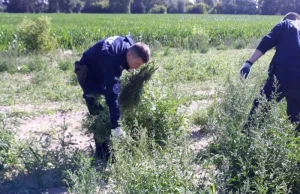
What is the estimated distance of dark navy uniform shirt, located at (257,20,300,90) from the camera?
15.0 ft

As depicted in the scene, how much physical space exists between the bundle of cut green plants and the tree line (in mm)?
53138

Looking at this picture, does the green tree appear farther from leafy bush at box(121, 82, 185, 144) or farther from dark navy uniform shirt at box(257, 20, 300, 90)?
dark navy uniform shirt at box(257, 20, 300, 90)

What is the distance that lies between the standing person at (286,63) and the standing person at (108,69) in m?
1.26

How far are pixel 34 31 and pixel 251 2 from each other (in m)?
62.6

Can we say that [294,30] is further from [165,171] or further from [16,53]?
[16,53]

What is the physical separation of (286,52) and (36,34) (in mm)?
9735

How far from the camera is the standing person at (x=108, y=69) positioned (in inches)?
168

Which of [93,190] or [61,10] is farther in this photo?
[61,10]

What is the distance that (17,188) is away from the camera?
4270mm

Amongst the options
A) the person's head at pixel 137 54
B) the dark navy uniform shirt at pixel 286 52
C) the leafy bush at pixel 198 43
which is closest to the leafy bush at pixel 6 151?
the person's head at pixel 137 54

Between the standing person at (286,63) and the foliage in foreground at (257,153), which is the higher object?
the standing person at (286,63)

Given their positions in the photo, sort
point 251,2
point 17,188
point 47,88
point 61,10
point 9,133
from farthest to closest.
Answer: point 251,2
point 61,10
point 47,88
point 9,133
point 17,188

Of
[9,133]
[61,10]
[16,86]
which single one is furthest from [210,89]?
[61,10]

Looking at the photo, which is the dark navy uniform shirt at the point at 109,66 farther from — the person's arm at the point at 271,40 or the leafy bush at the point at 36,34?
the leafy bush at the point at 36,34
